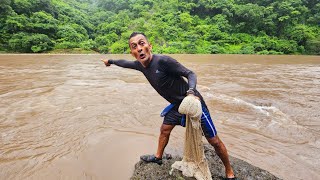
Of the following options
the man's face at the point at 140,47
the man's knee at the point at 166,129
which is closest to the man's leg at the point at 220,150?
the man's knee at the point at 166,129

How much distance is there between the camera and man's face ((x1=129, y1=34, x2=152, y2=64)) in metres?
2.42

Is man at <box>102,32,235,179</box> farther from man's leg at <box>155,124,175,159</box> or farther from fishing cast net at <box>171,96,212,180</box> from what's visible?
fishing cast net at <box>171,96,212,180</box>

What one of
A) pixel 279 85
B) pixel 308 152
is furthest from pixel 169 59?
pixel 279 85

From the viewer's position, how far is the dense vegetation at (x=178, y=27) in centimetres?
3192

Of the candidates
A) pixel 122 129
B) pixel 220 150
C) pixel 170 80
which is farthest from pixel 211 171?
pixel 122 129

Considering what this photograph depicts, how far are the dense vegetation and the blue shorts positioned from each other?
1242 inches

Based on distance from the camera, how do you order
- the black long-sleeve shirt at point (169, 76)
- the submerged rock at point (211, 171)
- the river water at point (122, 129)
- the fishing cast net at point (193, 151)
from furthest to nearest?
the river water at point (122, 129) < the submerged rock at point (211, 171) < the black long-sleeve shirt at point (169, 76) < the fishing cast net at point (193, 151)

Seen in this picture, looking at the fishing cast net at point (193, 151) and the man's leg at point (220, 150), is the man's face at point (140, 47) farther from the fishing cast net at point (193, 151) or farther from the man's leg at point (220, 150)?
the man's leg at point (220, 150)

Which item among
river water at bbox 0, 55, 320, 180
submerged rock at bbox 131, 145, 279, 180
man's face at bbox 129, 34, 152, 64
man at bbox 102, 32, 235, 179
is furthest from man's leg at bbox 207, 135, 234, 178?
man's face at bbox 129, 34, 152, 64

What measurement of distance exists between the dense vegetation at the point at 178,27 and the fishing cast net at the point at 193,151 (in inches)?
1253

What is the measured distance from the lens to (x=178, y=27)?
41.2 metres

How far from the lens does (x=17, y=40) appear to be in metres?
29.0

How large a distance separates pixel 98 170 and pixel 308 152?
316 centimetres

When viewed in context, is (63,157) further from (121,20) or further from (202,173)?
(121,20)
